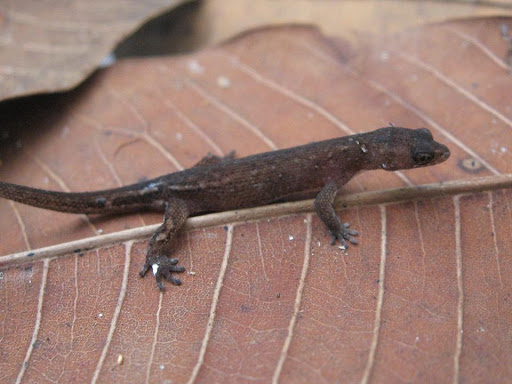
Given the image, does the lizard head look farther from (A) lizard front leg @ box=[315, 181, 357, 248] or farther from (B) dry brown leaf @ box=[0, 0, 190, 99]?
(B) dry brown leaf @ box=[0, 0, 190, 99]

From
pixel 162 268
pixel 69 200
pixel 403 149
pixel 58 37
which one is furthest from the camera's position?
pixel 58 37

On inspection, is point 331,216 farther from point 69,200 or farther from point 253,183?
point 69,200

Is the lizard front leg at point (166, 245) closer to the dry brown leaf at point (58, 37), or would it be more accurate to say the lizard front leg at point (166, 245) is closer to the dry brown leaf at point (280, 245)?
the dry brown leaf at point (280, 245)

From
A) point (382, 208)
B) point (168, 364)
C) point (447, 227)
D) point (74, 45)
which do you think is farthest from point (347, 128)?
point (74, 45)

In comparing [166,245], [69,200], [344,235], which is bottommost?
[166,245]

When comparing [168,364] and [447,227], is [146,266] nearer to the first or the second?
[168,364]

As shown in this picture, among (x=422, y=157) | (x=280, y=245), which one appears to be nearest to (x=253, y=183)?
(x=280, y=245)

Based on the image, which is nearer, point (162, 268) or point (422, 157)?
point (162, 268)
